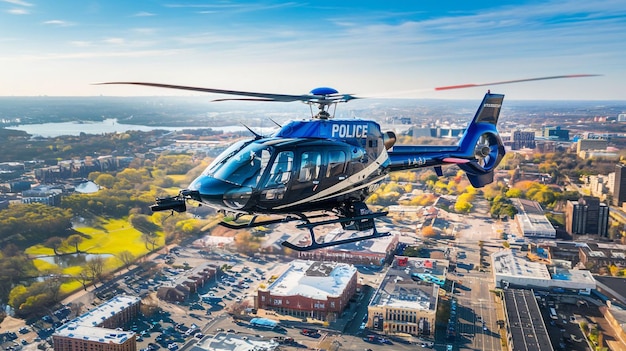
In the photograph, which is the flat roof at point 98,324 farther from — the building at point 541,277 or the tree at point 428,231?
the tree at point 428,231

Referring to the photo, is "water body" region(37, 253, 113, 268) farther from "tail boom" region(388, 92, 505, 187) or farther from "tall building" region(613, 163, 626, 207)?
"tall building" region(613, 163, 626, 207)

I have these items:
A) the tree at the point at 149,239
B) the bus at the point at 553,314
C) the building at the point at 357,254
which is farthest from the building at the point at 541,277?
the tree at the point at 149,239

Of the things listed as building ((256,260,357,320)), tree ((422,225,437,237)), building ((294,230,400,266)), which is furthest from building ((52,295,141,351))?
tree ((422,225,437,237))

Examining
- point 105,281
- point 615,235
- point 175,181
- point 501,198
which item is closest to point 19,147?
point 175,181

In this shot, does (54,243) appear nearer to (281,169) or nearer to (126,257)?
(126,257)

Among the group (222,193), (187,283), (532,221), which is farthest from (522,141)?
(222,193)

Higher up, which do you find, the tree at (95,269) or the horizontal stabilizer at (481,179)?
the horizontal stabilizer at (481,179)
